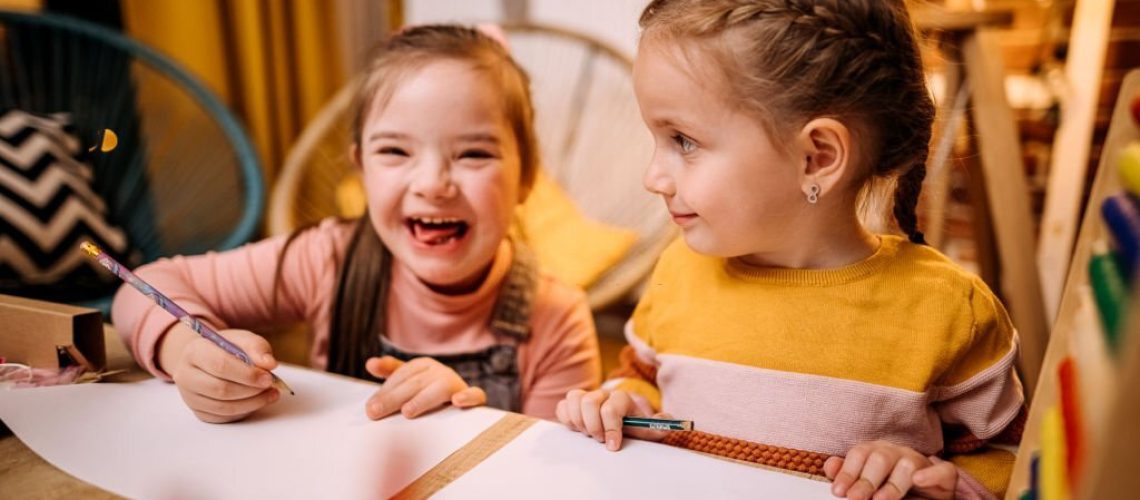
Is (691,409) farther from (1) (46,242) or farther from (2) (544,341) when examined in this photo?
(1) (46,242)

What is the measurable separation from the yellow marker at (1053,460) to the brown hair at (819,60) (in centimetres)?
27

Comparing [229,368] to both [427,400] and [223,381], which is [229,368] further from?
[427,400]

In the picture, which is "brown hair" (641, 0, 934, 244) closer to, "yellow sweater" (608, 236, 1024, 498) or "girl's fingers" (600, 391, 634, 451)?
"yellow sweater" (608, 236, 1024, 498)

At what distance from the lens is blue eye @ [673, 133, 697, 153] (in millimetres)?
690

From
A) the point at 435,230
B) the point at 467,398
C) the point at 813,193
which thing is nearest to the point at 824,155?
the point at 813,193

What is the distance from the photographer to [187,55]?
208 centimetres

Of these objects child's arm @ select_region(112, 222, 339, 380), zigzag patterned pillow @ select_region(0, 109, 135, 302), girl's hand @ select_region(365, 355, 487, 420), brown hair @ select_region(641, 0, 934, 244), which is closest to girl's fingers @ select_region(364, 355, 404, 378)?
girl's hand @ select_region(365, 355, 487, 420)

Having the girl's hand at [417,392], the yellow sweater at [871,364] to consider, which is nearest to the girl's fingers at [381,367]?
the girl's hand at [417,392]

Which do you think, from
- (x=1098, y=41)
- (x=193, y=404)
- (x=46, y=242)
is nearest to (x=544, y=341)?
(x=193, y=404)

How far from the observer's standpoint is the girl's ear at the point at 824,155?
67cm

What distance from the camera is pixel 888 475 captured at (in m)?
0.64

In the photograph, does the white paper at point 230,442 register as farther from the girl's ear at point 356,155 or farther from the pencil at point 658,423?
the girl's ear at point 356,155

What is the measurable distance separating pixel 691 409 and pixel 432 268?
0.39 metres

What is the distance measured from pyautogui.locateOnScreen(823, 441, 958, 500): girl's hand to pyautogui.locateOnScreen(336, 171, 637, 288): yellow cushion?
1.09m
